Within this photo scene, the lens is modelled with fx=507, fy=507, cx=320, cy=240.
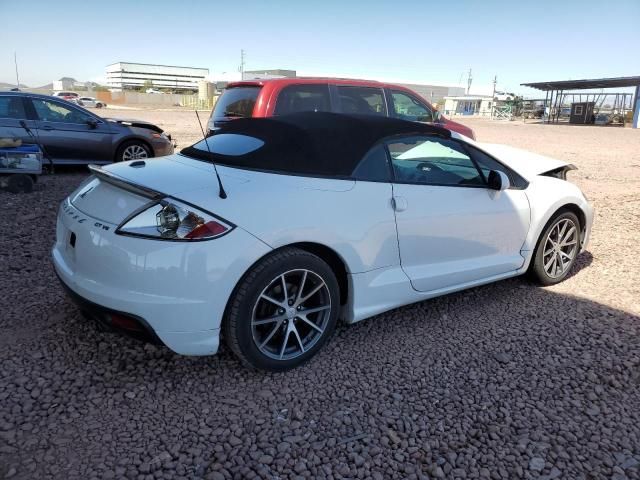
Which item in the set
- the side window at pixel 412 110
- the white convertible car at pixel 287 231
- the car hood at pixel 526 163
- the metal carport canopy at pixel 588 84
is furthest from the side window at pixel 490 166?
the metal carport canopy at pixel 588 84

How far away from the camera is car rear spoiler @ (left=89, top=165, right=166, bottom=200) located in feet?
8.93

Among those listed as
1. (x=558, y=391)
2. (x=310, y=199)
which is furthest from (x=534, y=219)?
(x=310, y=199)

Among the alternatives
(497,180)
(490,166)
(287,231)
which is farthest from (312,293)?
(490,166)

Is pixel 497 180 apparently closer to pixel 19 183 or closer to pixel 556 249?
pixel 556 249

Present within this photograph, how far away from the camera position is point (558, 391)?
2953 mm

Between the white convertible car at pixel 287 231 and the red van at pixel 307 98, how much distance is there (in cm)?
338

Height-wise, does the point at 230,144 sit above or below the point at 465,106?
below

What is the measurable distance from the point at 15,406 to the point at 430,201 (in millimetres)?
2720

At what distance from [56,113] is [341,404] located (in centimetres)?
843

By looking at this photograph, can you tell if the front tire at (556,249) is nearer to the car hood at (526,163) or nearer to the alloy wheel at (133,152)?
the car hood at (526,163)

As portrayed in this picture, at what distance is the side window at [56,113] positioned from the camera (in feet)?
29.0

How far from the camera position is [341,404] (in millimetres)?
2770

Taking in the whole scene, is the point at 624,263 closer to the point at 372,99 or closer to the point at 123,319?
the point at 372,99

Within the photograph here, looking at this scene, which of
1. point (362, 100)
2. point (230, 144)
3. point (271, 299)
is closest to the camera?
point (271, 299)
